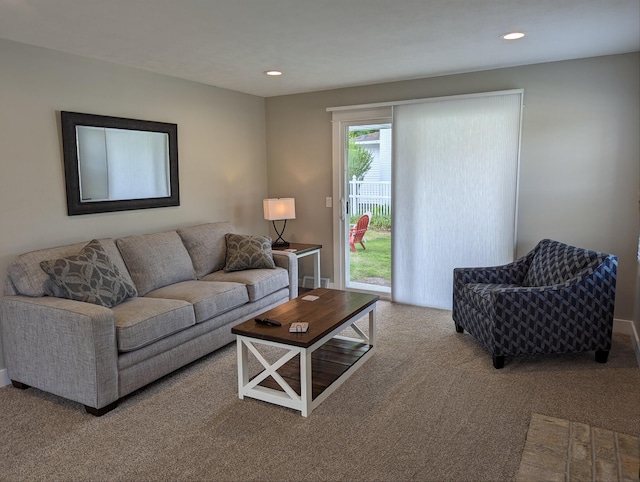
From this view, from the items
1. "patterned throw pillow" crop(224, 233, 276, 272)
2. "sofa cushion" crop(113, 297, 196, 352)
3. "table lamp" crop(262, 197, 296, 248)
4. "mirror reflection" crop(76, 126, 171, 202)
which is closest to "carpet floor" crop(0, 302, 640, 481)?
"sofa cushion" crop(113, 297, 196, 352)

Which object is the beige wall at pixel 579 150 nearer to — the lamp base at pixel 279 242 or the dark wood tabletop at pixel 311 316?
the dark wood tabletop at pixel 311 316

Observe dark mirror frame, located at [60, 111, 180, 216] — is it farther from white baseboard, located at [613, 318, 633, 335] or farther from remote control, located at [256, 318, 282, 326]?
white baseboard, located at [613, 318, 633, 335]

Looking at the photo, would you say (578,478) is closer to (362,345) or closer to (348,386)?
(348,386)

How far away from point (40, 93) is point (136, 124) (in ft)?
2.60

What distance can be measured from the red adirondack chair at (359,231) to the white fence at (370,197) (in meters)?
0.07

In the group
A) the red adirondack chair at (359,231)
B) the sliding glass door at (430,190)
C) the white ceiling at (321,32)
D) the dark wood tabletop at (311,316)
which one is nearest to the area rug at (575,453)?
the dark wood tabletop at (311,316)

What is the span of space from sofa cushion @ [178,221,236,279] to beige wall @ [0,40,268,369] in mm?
258

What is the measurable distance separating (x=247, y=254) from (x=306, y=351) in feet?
6.18

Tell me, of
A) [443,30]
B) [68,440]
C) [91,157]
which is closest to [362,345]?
[68,440]

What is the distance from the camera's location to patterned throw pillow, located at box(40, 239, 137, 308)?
298 cm

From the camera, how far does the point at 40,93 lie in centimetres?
331

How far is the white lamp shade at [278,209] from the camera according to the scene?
5.04 metres

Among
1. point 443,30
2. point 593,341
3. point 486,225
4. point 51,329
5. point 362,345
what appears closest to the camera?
point 51,329

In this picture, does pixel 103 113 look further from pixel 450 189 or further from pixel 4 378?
pixel 450 189
